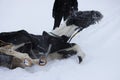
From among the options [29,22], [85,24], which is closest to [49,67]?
[85,24]

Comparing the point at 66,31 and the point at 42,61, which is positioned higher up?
the point at 66,31

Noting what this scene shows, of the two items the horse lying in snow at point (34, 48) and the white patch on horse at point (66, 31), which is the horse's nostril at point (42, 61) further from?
the white patch on horse at point (66, 31)

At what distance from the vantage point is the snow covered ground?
3.61m

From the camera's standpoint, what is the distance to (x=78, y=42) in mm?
5047

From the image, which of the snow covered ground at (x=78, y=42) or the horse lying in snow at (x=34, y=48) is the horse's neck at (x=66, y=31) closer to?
the horse lying in snow at (x=34, y=48)

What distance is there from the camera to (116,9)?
27.2 feet

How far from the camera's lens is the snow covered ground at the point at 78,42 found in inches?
142

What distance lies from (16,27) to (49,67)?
110 inches

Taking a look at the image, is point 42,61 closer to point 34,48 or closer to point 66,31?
point 34,48

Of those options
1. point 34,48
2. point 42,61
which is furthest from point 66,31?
point 42,61

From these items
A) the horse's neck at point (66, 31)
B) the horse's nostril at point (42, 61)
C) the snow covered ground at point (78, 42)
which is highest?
the horse's neck at point (66, 31)

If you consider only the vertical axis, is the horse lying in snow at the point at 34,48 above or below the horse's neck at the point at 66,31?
below

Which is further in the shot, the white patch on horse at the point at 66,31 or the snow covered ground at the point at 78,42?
the white patch on horse at the point at 66,31

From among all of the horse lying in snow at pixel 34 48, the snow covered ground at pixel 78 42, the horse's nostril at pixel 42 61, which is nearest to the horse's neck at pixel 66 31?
the horse lying in snow at pixel 34 48
